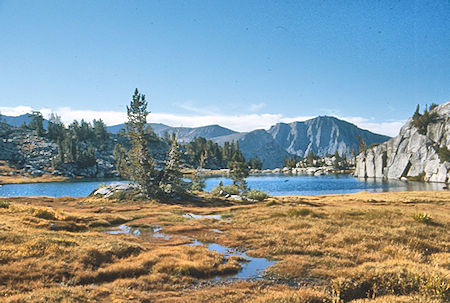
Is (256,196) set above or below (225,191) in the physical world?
above

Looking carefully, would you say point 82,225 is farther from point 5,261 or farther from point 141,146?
Answer: point 141,146

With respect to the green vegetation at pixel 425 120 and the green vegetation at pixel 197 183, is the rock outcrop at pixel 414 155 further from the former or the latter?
the green vegetation at pixel 197 183

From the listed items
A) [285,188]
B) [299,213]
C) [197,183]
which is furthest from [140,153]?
[285,188]

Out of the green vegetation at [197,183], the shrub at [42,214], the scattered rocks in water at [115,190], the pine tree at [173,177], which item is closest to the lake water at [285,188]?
the green vegetation at [197,183]

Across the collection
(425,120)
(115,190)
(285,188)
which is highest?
(425,120)

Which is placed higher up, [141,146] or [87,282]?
[141,146]

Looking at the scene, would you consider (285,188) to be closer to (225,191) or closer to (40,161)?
(225,191)

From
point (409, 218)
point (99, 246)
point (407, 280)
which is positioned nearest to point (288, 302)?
point (407, 280)

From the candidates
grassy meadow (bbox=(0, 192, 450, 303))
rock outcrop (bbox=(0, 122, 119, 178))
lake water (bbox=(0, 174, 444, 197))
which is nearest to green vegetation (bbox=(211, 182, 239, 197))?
lake water (bbox=(0, 174, 444, 197))

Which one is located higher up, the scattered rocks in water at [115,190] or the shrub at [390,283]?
the shrub at [390,283]

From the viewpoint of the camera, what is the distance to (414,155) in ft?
458

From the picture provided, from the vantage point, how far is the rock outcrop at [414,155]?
124 metres

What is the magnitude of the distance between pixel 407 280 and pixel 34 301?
50.7 ft

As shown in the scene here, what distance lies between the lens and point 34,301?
9.68 metres
